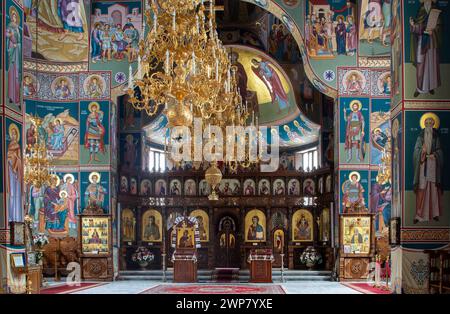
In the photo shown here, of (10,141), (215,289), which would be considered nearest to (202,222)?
(215,289)

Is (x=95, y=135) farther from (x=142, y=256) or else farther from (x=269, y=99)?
(x=269, y=99)

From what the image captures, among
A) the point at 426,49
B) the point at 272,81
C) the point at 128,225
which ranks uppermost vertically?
the point at 272,81

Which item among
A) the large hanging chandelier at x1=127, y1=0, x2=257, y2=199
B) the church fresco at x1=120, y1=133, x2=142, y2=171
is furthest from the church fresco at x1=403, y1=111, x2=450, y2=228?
the church fresco at x1=120, y1=133, x2=142, y2=171

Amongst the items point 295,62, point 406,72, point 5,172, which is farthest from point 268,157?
point 5,172

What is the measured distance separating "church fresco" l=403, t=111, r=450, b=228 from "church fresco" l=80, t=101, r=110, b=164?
36.3 feet

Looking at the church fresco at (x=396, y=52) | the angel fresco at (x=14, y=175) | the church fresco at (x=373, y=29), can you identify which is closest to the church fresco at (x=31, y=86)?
the angel fresco at (x=14, y=175)

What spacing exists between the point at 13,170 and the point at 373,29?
41.5 ft

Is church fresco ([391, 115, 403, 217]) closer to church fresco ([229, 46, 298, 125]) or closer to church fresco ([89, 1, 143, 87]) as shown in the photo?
church fresco ([89, 1, 143, 87])

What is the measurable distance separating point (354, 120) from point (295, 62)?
4.91 m

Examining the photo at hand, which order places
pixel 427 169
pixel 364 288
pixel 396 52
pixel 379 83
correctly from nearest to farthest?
pixel 427 169
pixel 396 52
pixel 364 288
pixel 379 83

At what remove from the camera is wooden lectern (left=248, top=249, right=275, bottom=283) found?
2059 centimetres

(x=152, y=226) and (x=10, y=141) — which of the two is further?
(x=152, y=226)

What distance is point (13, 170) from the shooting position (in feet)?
35.8
